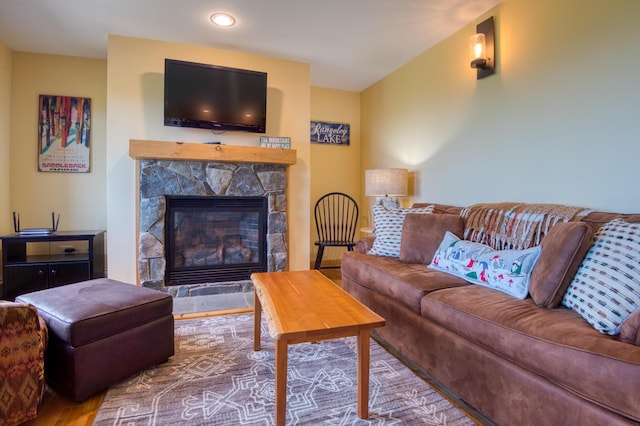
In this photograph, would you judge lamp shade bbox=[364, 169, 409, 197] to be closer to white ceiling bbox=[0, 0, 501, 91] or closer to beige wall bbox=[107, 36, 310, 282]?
white ceiling bbox=[0, 0, 501, 91]

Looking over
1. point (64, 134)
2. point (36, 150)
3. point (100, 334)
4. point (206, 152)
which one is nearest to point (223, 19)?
point (206, 152)

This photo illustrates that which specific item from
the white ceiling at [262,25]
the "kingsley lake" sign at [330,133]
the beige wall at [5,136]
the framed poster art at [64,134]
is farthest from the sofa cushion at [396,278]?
the beige wall at [5,136]

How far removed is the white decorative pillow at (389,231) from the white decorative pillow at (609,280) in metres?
1.31

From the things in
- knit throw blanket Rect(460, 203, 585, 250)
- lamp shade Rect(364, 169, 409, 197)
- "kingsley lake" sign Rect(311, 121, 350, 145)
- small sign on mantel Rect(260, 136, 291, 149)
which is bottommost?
knit throw blanket Rect(460, 203, 585, 250)

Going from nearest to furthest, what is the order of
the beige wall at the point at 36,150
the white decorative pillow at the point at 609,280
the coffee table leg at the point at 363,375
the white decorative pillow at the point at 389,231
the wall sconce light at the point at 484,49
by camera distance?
the white decorative pillow at the point at 609,280 < the coffee table leg at the point at 363,375 < the wall sconce light at the point at 484,49 < the white decorative pillow at the point at 389,231 < the beige wall at the point at 36,150

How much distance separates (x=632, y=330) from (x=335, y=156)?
3740mm

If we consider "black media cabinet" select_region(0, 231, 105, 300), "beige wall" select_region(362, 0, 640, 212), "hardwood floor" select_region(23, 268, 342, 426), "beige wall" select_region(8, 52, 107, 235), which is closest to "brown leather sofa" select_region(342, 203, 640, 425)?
"beige wall" select_region(362, 0, 640, 212)

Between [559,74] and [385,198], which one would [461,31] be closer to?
[559,74]

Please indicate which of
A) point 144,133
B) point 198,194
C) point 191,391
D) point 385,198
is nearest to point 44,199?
point 144,133

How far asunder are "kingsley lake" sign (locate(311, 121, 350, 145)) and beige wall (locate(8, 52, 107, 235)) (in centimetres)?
242

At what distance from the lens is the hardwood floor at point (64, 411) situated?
55.4 inches

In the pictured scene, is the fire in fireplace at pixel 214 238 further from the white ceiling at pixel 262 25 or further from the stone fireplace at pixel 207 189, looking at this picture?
the white ceiling at pixel 262 25

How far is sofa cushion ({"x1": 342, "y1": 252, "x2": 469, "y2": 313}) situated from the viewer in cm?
191

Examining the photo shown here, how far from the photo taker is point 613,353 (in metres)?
1.02
